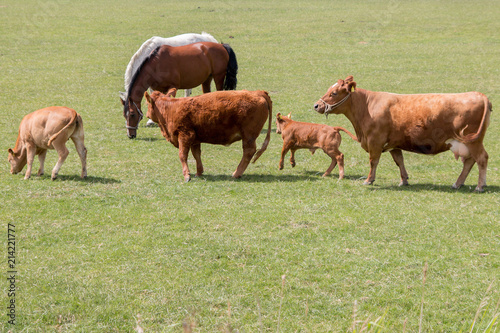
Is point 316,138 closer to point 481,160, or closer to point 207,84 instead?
point 481,160

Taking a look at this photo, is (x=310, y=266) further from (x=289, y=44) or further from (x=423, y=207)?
(x=289, y=44)

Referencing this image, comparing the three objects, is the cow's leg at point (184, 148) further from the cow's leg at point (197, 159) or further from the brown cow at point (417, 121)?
the brown cow at point (417, 121)

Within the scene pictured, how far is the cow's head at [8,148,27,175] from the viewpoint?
35.8ft

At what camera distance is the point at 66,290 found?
644 cm

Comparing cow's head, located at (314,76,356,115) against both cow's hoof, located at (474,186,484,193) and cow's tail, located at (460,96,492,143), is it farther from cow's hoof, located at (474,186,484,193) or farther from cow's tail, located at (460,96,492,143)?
cow's hoof, located at (474,186,484,193)

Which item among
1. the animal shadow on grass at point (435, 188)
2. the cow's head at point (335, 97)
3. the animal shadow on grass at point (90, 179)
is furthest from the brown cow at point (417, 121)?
the animal shadow on grass at point (90, 179)

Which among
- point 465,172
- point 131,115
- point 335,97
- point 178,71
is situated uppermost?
point 335,97

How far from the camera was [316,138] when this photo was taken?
11.2 metres

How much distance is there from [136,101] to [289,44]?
18954 mm

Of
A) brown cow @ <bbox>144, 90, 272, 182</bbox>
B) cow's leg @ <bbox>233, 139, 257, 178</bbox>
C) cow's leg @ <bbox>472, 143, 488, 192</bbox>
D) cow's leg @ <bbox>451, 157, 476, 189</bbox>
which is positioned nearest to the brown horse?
brown cow @ <bbox>144, 90, 272, 182</bbox>

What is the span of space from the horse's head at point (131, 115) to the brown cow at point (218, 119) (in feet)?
12.2

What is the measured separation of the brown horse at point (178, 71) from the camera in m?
14.7

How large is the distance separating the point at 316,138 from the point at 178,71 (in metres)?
5.77

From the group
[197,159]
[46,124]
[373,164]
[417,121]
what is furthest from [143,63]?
[417,121]
